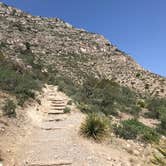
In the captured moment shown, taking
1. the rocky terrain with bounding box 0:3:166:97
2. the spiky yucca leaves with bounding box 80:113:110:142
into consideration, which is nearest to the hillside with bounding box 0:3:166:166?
the spiky yucca leaves with bounding box 80:113:110:142

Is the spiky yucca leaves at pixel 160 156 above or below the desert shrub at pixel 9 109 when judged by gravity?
below

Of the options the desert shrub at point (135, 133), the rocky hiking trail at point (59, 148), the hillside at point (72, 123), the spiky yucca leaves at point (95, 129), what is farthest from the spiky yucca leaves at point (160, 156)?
the spiky yucca leaves at point (95, 129)

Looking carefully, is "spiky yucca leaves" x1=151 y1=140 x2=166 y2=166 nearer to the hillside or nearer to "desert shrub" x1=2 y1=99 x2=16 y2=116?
the hillside

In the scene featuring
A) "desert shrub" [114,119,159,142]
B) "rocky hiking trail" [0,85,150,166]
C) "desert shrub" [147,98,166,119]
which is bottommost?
"rocky hiking trail" [0,85,150,166]

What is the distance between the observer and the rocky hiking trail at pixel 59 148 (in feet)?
26.1

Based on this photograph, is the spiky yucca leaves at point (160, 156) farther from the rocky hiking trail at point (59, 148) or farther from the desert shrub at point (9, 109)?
the desert shrub at point (9, 109)

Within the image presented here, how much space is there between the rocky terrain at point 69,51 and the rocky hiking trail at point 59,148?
61.6 feet

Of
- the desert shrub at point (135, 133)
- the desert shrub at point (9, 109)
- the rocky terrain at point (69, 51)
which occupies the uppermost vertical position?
the rocky terrain at point (69, 51)

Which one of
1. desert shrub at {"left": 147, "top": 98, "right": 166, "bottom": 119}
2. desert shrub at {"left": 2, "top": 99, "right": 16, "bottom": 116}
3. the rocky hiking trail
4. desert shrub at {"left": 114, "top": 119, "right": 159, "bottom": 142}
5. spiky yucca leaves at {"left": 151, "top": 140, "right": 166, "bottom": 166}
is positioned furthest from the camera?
desert shrub at {"left": 147, "top": 98, "right": 166, "bottom": 119}

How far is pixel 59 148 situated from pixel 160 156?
3558mm

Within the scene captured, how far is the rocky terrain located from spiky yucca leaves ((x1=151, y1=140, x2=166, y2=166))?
21106 mm

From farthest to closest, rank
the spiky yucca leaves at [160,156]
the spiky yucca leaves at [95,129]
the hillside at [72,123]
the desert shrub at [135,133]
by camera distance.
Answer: the desert shrub at [135,133]
the spiky yucca leaves at [95,129]
the spiky yucca leaves at [160,156]
the hillside at [72,123]

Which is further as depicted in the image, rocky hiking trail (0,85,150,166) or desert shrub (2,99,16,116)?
desert shrub (2,99,16,116)

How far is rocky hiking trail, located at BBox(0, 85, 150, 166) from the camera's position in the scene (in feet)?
26.1
